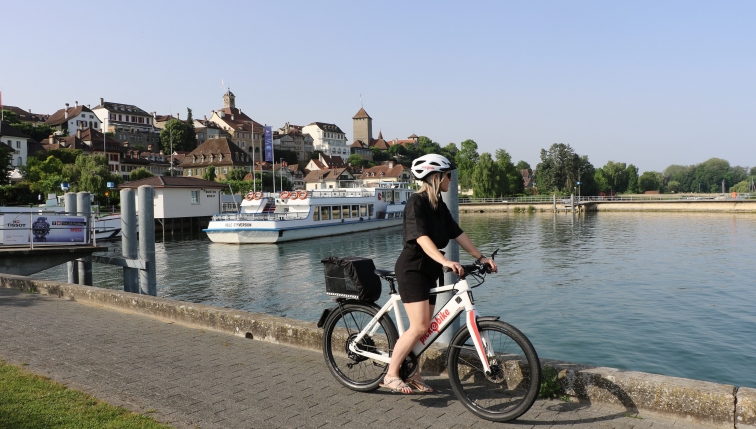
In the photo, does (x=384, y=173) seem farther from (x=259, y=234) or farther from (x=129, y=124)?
(x=259, y=234)

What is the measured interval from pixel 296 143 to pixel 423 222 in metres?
155

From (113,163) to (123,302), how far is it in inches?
4171

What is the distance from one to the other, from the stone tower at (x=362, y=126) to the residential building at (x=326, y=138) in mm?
20355

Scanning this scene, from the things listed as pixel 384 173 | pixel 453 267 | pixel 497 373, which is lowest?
pixel 497 373

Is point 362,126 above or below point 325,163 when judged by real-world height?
above

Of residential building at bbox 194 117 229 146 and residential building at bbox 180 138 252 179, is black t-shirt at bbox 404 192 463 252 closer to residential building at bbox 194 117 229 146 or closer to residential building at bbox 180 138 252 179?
residential building at bbox 180 138 252 179

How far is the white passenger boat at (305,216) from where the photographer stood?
38.8m

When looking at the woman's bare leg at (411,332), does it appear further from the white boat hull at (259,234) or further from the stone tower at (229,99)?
the stone tower at (229,99)

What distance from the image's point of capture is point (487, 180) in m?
105

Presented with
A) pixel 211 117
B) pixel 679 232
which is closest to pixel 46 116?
pixel 211 117

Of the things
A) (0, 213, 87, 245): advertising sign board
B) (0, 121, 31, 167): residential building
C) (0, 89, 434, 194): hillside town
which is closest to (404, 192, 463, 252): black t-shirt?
(0, 213, 87, 245): advertising sign board

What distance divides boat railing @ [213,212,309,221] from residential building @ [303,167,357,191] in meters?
81.8

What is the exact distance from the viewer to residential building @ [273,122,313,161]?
15350 cm

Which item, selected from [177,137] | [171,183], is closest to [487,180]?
[171,183]
